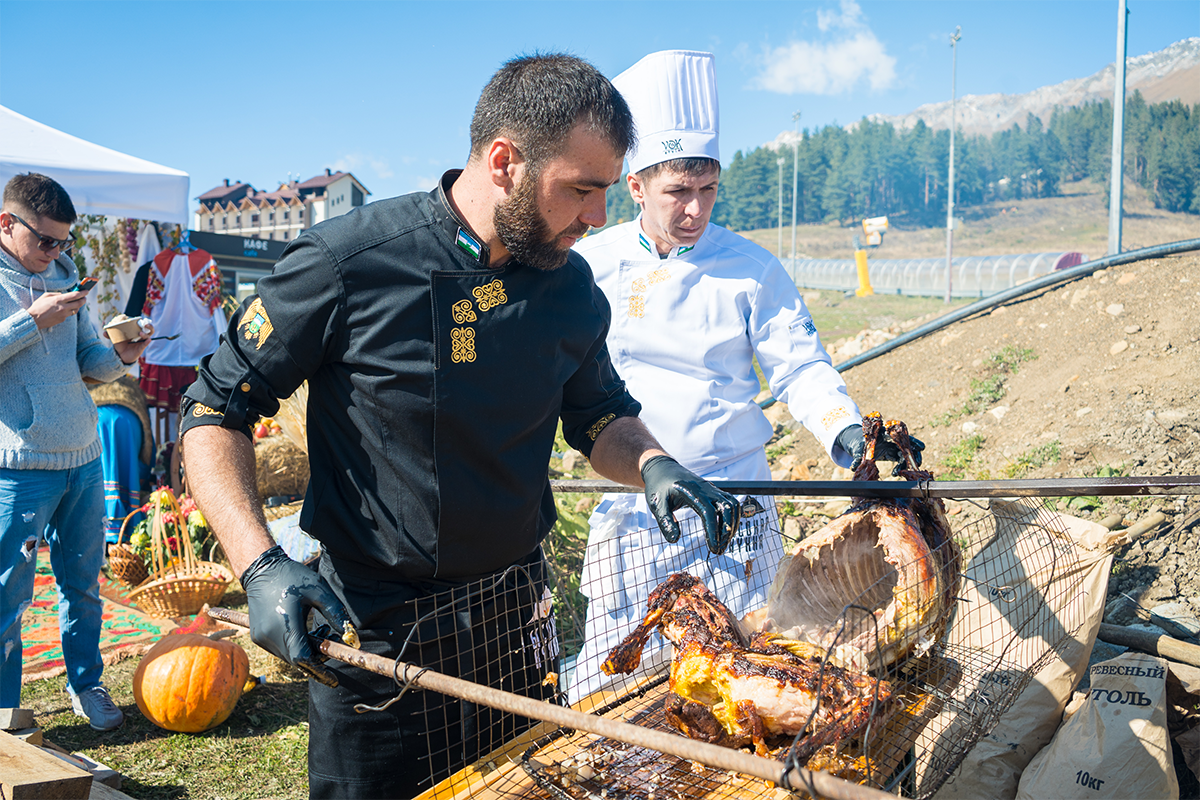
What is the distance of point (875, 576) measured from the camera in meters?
2.53

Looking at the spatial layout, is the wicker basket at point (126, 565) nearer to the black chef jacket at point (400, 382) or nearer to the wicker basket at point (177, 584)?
the wicker basket at point (177, 584)

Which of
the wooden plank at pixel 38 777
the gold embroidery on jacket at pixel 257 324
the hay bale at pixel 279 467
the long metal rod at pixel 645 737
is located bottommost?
the hay bale at pixel 279 467

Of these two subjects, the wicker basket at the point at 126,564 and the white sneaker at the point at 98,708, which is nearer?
the white sneaker at the point at 98,708

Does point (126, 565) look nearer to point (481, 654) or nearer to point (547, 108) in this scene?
point (481, 654)

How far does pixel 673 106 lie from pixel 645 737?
270 cm

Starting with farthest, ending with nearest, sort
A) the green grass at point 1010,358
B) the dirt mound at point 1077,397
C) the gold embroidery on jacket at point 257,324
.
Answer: the green grass at point 1010,358 < the dirt mound at point 1077,397 < the gold embroidery on jacket at point 257,324

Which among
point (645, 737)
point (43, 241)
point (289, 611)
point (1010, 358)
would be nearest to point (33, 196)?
point (43, 241)

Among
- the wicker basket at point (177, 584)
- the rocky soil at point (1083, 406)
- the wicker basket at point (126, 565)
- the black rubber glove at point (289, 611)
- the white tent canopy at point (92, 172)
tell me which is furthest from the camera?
the wicker basket at point (126, 565)

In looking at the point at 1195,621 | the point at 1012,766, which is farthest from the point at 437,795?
the point at 1195,621

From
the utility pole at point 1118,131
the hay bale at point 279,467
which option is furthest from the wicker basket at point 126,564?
the utility pole at point 1118,131

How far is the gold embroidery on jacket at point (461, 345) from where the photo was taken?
2008 mm

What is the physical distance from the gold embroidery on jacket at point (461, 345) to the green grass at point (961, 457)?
529 centimetres

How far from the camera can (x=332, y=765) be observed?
2.04 meters

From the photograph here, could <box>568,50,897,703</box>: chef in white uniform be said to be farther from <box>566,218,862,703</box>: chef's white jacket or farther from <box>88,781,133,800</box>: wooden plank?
<box>88,781,133,800</box>: wooden plank
